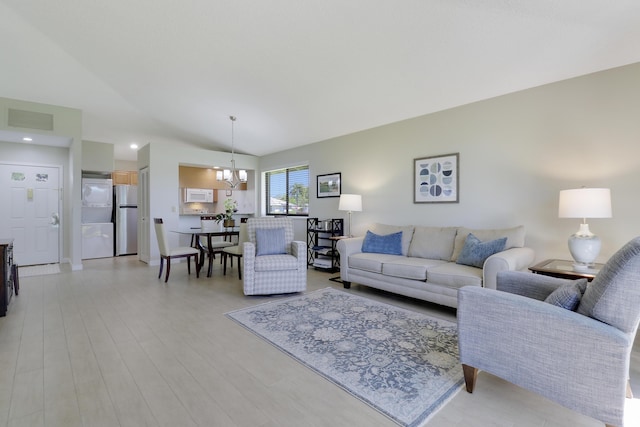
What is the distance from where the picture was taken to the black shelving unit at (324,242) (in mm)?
5246

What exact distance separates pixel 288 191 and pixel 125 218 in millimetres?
3981

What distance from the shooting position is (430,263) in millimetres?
3449

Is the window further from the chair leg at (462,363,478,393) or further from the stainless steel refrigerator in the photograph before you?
the chair leg at (462,363,478,393)

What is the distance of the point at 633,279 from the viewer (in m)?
1.33

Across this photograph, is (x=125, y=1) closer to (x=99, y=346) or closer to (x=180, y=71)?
(x=180, y=71)

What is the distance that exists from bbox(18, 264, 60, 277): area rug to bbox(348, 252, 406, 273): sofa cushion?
5.22m

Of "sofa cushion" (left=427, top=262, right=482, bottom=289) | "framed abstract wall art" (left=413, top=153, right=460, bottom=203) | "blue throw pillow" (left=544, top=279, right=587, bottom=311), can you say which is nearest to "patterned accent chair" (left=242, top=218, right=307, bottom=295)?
"sofa cushion" (left=427, top=262, right=482, bottom=289)

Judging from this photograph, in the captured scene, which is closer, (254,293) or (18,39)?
(254,293)

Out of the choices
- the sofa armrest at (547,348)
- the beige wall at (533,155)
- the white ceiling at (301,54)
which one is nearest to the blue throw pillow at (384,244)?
the beige wall at (533,155)

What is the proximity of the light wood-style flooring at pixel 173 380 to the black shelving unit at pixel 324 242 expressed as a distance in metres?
2.09

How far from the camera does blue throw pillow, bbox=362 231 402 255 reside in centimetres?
406

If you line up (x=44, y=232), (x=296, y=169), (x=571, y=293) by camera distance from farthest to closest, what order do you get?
(x=296, y=169) → (x=44, y=232) → (x=571, y=293)

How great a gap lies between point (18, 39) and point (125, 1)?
7.21 ft

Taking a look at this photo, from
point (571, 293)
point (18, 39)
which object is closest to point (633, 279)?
point (571, 293)
